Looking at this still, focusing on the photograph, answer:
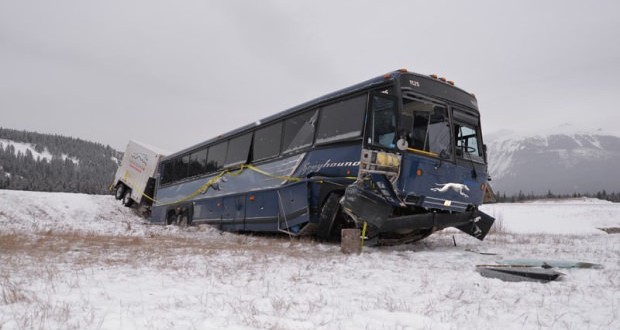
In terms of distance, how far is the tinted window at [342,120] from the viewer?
27.2ft

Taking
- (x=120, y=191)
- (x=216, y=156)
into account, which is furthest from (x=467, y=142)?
(x=120, y=191)

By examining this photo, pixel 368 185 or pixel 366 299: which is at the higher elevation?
pixel 368 185

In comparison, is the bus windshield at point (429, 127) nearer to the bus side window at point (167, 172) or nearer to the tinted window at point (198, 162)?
the tinted window at point (198, 162)

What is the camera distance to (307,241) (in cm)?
954

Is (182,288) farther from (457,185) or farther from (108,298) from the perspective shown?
(457,185)

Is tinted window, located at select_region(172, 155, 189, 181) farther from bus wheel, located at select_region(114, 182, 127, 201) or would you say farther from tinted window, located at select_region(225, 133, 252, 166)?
bus wheel, located at select_region(114, 182, 127, 201)

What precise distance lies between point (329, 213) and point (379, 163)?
1.92 m

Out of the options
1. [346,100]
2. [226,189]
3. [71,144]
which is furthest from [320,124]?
[71,144]

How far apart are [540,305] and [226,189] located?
34.6 ft

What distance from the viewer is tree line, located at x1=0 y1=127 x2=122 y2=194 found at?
81.0m

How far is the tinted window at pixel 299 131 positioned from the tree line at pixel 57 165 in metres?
69.1

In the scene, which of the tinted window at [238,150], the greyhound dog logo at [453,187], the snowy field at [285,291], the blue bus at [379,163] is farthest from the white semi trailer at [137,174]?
the greyhound dog logo at [453,187]

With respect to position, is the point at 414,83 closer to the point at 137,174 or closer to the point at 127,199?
the point at 137,174

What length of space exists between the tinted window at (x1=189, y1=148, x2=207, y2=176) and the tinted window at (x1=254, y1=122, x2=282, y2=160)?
3766 mm
